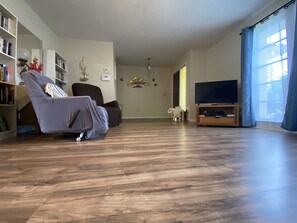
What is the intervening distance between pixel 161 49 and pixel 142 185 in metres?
4.89

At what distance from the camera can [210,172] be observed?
3.32 feet

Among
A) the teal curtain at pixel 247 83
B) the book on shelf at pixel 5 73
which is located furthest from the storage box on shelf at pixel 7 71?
the teal curtain at pixel 247 83

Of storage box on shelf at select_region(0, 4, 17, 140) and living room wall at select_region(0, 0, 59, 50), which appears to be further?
living room wall at select_region(0, 0, 59, 50)

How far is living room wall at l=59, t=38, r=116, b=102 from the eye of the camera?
14.3 feet

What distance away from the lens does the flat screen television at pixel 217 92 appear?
378 cm

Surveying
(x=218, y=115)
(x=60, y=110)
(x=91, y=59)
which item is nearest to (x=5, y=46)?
(x=60, y=110)

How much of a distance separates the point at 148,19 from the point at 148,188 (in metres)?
3.39

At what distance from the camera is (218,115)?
3.82 m

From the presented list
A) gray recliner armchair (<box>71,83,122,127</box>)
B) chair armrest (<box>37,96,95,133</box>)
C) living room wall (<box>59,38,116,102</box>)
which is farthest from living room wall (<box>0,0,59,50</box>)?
chair armrest (<box>37,96,95,133</box>)

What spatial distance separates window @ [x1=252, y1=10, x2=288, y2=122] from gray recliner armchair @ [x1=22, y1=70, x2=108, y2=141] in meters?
2.85

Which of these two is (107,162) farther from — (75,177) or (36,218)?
(36,218)

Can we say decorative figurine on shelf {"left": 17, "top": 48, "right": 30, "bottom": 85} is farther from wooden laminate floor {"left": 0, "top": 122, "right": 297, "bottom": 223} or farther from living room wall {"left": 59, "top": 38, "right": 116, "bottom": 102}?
wooden laminate floor {"left": 0, "top": 122, "right": 297, "bottom": 223}

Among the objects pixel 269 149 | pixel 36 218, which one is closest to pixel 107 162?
pixel 36 218

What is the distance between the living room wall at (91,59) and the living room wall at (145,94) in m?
2.51
